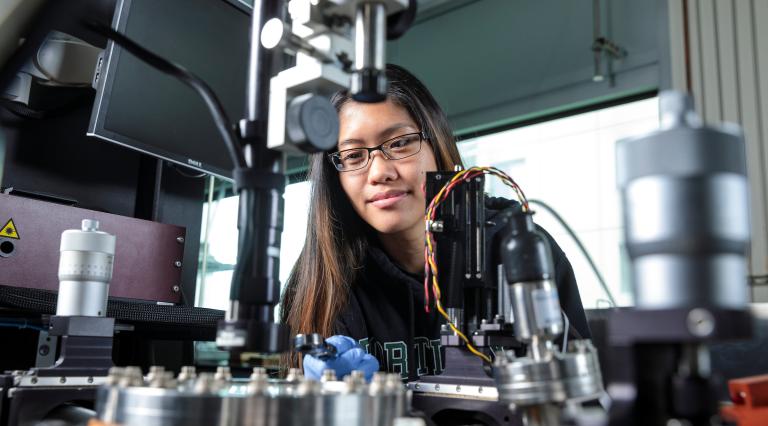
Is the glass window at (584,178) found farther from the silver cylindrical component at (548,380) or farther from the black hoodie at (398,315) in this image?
the silver cylindrical component at (548,380)

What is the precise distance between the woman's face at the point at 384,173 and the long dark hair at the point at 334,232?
59mm

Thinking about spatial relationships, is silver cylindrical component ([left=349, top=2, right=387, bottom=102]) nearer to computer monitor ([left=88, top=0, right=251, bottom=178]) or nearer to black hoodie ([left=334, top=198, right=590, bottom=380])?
computer monitor ([left=88, top=0, right=251, bottom=178])

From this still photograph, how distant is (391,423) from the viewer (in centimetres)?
45

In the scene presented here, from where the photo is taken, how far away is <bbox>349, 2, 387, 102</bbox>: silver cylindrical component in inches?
20.2

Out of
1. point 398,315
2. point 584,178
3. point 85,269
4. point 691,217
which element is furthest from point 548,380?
point 584,178

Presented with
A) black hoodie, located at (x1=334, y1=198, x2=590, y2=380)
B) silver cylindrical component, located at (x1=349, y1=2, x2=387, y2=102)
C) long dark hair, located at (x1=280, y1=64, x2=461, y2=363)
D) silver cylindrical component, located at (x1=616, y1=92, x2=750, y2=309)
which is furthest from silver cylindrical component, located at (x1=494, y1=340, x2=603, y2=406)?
long dark hair, located at (x1=280, y1=64, x2=461, y2=363)

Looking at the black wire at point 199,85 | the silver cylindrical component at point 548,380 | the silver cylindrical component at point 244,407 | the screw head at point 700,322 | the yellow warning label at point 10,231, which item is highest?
the black wire at point 199,85

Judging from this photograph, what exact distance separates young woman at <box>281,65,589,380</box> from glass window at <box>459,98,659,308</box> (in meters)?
0.98

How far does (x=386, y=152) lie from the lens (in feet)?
4.74

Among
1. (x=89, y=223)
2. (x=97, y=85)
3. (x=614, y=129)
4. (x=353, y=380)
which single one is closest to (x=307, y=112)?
(x=353, y=380)

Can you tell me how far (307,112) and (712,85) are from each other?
2071 millimetres

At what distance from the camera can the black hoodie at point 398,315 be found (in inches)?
55.5

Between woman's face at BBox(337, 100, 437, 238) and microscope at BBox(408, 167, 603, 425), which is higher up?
woman's face at BBox(337, 100, 437, 238)

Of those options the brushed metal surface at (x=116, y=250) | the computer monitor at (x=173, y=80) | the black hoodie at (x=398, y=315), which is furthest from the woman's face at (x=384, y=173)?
the brushed metal surface at (x=116, y=250)
